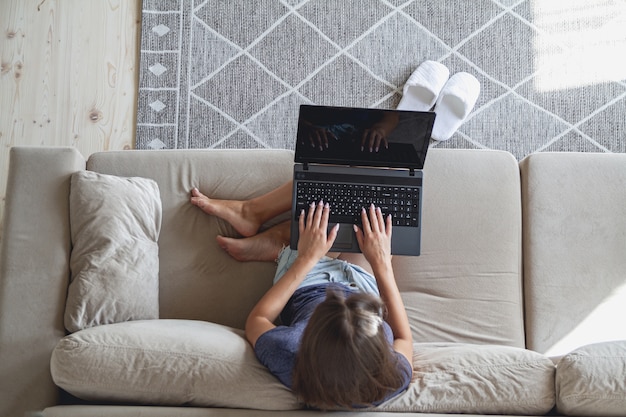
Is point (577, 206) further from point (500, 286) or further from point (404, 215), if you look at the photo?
point (404, 215)

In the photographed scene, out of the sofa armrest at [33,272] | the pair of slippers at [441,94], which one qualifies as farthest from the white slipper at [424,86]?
the sofa armrest at [33,272]

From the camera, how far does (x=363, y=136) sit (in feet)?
6.41

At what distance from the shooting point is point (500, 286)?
81.0 inches

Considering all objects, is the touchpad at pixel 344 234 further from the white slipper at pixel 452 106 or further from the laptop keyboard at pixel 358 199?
the white slipper at pixel 452 106

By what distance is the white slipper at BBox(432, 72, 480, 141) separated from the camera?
2.58m

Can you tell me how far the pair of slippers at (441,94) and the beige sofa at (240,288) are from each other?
47cm

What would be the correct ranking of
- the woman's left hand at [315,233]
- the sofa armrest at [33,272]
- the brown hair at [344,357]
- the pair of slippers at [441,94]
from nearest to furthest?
the brown hair at [344,357] < the sofa armrest at [33,272] < the woman's left hand at [315,233] < the pair of slippers at [441,94]

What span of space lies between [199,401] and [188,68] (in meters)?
1.47

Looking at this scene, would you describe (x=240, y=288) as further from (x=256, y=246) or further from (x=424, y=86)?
(x=424, y=86)

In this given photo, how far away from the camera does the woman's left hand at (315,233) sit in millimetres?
1945

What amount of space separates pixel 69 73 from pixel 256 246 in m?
1.25

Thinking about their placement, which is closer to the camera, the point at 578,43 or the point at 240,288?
the point at 240,288

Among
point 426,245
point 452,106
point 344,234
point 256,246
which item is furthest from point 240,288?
point 452,106

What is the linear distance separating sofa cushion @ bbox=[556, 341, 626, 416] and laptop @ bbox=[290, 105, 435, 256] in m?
0.56
